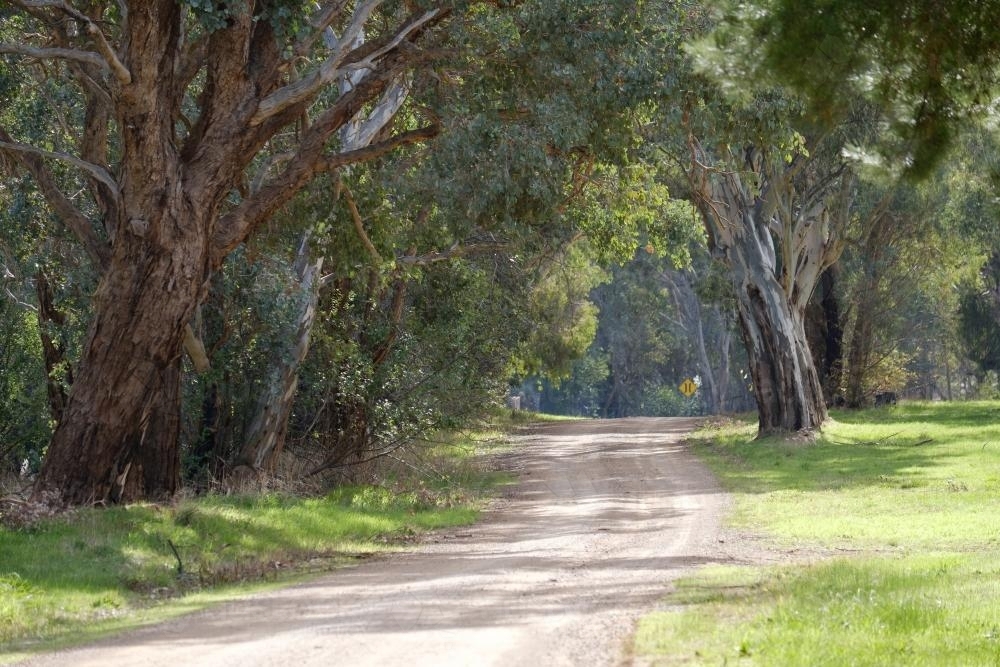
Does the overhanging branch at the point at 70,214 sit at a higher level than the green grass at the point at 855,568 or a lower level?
higher

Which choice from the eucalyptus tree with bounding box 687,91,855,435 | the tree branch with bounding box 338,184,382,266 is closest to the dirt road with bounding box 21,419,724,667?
the tree branch with bounding box 338,184,382,266

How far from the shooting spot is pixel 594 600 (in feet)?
35.0

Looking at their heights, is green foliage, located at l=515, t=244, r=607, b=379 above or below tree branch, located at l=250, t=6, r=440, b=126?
below

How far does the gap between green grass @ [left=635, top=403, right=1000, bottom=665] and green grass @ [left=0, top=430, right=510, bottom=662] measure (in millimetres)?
4467

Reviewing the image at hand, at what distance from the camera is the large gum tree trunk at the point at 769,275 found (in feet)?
106

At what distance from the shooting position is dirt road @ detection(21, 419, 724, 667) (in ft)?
26.8

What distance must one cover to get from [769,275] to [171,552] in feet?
71.1

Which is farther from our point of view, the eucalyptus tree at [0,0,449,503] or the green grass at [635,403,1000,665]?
the eucalyptus tree at [0,0,449,503]

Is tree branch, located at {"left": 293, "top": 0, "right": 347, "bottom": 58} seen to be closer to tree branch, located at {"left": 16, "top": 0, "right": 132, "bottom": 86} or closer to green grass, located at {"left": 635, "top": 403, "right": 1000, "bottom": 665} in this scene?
tree branch, located at {"left": 16, "top": 0, "right": 132, "bottom": 86}

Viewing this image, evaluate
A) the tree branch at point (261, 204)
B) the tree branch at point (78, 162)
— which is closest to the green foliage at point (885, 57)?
the tree branch at point (261, 204)

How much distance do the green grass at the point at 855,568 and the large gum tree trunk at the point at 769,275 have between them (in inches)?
76.7

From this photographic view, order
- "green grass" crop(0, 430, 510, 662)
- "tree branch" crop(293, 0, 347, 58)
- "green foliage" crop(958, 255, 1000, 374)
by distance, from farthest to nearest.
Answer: "green foliage" crop(958, 255, 1000, 374) < "tree branch" crop(293, 0, 347, 58) < "green grass" crop(0, 430, 510, 662)

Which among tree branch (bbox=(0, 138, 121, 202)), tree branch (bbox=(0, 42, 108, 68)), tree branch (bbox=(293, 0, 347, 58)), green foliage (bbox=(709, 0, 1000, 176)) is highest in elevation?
tree branch (bbox=(293, 0, 347, 58))

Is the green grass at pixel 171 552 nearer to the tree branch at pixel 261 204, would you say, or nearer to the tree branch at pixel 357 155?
the tree branch at pixel 261 204
